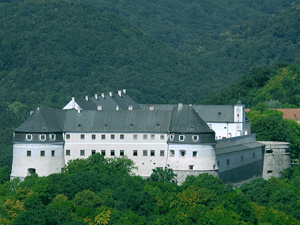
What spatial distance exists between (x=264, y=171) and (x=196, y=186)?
21558mm

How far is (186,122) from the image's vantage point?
9144 centimetres

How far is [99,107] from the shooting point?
4178 inches

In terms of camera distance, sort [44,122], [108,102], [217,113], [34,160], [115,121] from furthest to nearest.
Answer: [217,113], [108,102], [115,121], [44,122], [34,160]

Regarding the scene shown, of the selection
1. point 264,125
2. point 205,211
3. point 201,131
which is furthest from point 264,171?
point 205,211

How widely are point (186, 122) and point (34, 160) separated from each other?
15.0 meters

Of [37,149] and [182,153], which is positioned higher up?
[37,149]

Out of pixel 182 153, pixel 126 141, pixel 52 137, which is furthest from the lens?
pixel 126 141

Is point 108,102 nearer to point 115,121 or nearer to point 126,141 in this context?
point 115,121

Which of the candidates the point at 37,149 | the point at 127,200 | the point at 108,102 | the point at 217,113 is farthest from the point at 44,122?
the point at 217,113

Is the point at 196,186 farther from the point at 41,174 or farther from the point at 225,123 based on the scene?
the point at 225,123

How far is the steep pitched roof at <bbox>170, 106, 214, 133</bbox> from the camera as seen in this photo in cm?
9062

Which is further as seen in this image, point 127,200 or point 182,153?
point 182,153

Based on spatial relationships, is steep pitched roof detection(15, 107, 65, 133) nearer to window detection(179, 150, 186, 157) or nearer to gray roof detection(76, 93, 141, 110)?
gray roof detection(76, 93, 141, 110)

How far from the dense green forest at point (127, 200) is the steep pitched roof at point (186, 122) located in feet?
14.5
